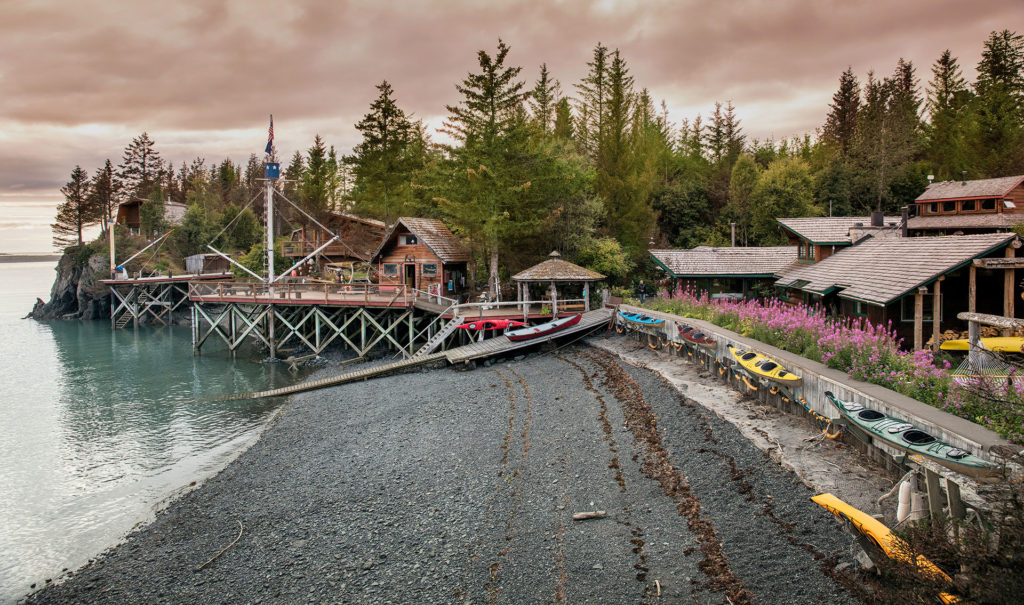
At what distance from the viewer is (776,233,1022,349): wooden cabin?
13484 millimetres

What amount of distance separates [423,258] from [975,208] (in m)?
27.4

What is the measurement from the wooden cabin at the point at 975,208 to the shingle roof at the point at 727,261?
5567mm

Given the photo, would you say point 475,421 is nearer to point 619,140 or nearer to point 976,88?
point 619,140

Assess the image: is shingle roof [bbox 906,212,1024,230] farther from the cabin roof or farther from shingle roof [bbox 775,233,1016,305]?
the cabin roof

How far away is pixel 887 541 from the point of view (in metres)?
5.52

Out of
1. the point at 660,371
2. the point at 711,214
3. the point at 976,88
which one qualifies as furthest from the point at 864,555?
the point at 976,88

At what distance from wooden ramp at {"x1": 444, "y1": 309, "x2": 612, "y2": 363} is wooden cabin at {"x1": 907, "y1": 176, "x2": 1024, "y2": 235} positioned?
45.1 feet

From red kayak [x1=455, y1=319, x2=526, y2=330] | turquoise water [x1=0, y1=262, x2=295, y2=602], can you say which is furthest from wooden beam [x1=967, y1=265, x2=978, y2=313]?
turquoise water [x1=0, y1=262, x2=295, y2=602]

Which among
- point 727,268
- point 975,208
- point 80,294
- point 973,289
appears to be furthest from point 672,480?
point 80,294

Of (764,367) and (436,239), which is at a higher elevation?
(436,239)

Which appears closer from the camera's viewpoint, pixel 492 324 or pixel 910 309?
pixel 910 309

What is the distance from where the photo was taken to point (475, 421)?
14.6 metres

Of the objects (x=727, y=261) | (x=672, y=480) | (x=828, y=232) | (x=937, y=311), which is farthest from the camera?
(x=727, y=261)

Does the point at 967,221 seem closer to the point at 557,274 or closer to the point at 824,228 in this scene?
the point at 824,228
